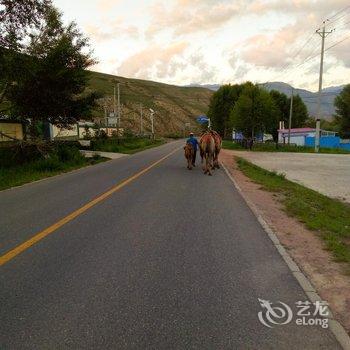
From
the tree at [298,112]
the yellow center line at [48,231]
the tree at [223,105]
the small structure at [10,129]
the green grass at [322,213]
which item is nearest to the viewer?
the yellow center line at [48,231]

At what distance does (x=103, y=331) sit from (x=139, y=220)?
508cm

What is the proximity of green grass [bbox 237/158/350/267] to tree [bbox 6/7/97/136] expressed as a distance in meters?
13.8

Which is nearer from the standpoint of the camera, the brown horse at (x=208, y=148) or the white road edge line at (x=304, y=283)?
the white road edge line at (x=304, y=283)

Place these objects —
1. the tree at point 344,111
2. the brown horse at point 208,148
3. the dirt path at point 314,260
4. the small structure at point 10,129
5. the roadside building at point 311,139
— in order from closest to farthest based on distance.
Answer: the dirt path at point 314,260, the brown horse at point 208,148, the small structure at point 10,129, the roadside building at point 311,139, the tree at point 344,111

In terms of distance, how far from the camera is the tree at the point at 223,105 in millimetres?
88681

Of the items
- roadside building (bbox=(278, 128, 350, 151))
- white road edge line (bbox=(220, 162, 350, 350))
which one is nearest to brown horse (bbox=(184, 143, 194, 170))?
white road edge line (bbox=(220, 162, 350, 350))

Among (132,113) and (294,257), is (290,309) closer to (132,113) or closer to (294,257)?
(294,257)

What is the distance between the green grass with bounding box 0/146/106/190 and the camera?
17438 mm

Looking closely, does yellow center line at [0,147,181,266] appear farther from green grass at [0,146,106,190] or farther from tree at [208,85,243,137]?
tree at [208,85,243,137]

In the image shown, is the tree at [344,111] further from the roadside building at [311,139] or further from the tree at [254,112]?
the tree at [254,112]

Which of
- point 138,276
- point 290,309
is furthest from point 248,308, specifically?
point 138,276

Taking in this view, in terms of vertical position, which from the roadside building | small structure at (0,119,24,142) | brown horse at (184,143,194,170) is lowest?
the roadside building

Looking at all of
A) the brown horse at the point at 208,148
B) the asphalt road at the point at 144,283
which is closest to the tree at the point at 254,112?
the brown horse at the point at 208,148

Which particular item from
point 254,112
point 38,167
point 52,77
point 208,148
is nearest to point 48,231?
point 208,148
